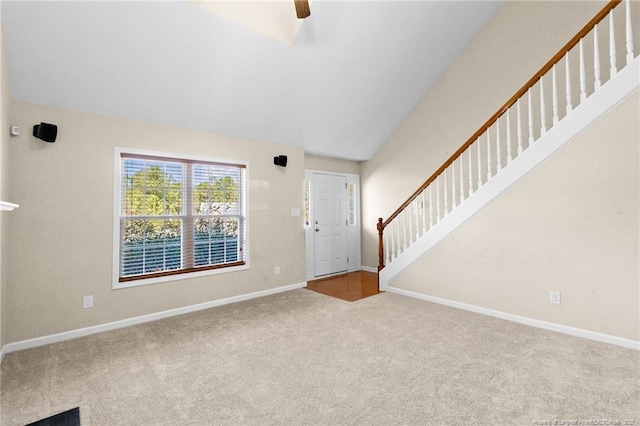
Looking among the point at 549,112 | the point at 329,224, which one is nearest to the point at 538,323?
the point at 549,112

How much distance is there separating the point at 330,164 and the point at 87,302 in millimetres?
4333

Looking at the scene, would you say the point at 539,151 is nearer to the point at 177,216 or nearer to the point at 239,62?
the point at 239,62

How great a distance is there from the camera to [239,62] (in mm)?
3383

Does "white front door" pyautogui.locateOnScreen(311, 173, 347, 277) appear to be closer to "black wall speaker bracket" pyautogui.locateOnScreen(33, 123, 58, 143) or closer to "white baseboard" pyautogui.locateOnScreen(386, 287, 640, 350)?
"white baseboard" pyautogui.locateOnScreen(386, 287, 640, 350)

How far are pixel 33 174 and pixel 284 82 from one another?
2840mm

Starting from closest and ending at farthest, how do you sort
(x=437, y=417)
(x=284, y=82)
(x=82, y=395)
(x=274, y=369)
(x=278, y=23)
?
(x=437, y=417) < (x=82, y=395) < (x=274, y=369) < (x=278, y=23) < (x=284, y=82)

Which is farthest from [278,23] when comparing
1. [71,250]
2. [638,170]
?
[638,170]

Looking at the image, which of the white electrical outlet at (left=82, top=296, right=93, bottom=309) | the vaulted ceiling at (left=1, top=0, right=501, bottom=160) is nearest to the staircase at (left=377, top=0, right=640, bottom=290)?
the vaulted ceiling at (left=1, top=0, right=501, bottom=160)

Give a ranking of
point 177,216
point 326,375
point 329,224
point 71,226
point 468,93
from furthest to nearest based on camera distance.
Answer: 1. point 329,224
2. point 468,93
3. point 177,216
4. point 71,226
5. point 326,375

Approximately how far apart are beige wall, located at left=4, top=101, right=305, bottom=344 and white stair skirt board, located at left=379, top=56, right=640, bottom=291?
122 inches

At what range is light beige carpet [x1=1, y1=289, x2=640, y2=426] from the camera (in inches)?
72.2

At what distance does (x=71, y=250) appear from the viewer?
3.07 metres

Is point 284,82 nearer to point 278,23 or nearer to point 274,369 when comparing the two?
point 278,23

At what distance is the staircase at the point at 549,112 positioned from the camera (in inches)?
107
